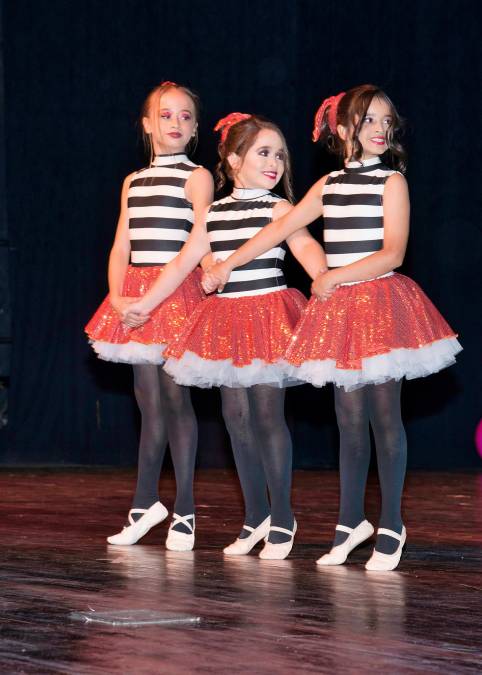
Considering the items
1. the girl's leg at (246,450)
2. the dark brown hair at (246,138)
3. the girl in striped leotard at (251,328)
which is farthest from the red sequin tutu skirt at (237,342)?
the dark brown hair at (246,138)

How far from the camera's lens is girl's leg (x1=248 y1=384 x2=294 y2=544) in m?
3.12

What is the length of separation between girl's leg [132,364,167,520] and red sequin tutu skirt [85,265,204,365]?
0.07 m

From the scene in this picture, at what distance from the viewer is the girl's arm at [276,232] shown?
308 cm

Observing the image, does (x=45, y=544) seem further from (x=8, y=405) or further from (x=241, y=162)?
(x=8, y=405)

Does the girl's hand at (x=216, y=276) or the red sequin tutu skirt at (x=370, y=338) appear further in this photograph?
the girl's hand at (x=216, y=276)

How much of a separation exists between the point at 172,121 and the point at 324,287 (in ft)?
2.65

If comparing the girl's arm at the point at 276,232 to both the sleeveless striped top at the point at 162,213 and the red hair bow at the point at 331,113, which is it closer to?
the red hair bow at the point at 331,113

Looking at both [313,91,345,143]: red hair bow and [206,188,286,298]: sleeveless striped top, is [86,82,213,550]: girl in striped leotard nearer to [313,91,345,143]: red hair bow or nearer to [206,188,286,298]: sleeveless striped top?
[206,188,286,298]: sleeveless striped top

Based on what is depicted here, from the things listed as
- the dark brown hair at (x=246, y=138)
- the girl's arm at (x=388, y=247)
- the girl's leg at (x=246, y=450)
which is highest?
the dark brown hair at (x=246, y=138)

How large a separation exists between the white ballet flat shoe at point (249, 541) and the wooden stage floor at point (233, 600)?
6 centimetres

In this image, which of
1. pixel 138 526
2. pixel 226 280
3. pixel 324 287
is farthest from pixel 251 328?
pixel 138 526

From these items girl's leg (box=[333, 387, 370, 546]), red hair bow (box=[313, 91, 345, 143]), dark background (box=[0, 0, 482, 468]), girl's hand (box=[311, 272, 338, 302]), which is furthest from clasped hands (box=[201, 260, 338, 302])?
dark background (box=[0, 0, 482, 468])

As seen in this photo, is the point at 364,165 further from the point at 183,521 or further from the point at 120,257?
the point at 183,521

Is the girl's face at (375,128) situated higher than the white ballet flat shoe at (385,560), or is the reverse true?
the girl's face at (375,128)
